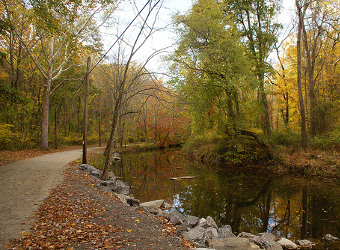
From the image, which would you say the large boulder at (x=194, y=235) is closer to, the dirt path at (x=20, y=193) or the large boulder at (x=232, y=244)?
the large boulder at (x=232, y=244)

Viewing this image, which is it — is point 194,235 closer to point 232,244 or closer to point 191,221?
point 232,244

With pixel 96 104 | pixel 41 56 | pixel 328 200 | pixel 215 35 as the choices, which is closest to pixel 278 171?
pixel 328 200

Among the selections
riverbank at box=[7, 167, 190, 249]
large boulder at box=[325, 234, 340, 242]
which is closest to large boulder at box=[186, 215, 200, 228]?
riverbank at box=[7, 167, 190, 249]

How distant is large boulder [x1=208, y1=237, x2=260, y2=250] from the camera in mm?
4914

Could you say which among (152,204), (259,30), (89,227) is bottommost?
(152,204)

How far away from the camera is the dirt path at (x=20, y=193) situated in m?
4.12

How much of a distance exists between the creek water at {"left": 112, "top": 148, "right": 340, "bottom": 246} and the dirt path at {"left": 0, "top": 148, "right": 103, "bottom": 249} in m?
3.96

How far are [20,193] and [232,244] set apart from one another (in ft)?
20.3

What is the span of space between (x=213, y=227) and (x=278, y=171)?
9.73 metres

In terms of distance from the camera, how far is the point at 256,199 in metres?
9.37

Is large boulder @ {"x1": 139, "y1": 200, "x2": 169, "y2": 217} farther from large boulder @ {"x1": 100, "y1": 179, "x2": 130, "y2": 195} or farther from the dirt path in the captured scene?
the dirt path

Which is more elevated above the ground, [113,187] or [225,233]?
[113,187]

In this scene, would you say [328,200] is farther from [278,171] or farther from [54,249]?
[54,249]

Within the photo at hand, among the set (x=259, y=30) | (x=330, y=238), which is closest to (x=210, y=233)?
(x=330, y=238)
